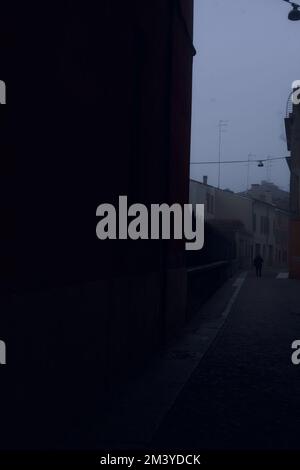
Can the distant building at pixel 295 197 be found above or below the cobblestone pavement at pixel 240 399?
above

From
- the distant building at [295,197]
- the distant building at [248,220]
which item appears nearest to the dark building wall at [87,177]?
the distant building at [295,197]

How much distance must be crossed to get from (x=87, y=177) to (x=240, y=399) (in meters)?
2.98

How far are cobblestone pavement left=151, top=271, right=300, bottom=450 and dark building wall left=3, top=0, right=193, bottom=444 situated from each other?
3.26 feet

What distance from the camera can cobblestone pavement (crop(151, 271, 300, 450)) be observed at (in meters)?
5.94

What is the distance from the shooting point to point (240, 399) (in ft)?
24.5

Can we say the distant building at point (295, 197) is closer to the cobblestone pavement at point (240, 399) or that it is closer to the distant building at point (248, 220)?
the distant building at point (248, 220)

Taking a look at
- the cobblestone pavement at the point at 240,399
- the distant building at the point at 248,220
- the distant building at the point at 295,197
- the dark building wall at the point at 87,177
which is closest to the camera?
the dark building wall at the point at 87,177

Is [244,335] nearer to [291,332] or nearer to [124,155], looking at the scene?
[291,332]

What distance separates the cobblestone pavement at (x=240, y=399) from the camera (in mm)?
5941

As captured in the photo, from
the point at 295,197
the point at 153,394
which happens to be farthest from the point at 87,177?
the point at 295,197

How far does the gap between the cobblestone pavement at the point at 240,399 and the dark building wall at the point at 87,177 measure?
3.26ft
